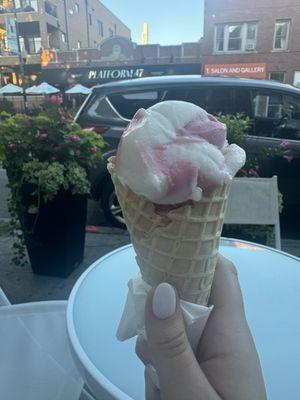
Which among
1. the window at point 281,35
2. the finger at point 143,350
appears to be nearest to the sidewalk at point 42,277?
the finger at point 143,350

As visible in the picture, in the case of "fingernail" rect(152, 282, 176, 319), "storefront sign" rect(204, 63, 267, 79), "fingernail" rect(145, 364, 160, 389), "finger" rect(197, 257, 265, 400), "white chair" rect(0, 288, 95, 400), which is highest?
"storefront sign" rect(204, 63, 267, 79)

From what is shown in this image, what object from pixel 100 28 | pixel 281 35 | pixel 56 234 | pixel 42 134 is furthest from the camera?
pixel 100 28

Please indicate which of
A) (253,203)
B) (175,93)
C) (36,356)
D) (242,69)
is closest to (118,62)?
(242,69)

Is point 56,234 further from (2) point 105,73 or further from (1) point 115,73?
(2) point 105,73

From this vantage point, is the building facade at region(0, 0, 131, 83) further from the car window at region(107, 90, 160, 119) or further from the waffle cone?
the waffle cone

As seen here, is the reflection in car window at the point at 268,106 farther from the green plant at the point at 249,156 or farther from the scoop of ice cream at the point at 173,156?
the scoop of ice cream at the point at 173,156

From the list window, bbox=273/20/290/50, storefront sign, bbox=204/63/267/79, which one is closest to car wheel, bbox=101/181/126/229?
storefront sign, bbox=204/63/267/79

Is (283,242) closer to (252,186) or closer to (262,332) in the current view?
(252,186)

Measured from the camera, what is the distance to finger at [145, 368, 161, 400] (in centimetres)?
94

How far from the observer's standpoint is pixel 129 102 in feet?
14.7

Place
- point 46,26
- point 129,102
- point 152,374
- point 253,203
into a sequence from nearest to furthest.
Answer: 1. point 152,374
2. point 253,203
3. point 129,102
4. point 46,26

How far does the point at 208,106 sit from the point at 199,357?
3.91 m

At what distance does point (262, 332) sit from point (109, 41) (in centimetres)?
2709

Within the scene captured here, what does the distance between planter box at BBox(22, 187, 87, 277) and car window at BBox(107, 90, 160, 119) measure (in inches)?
67.8
